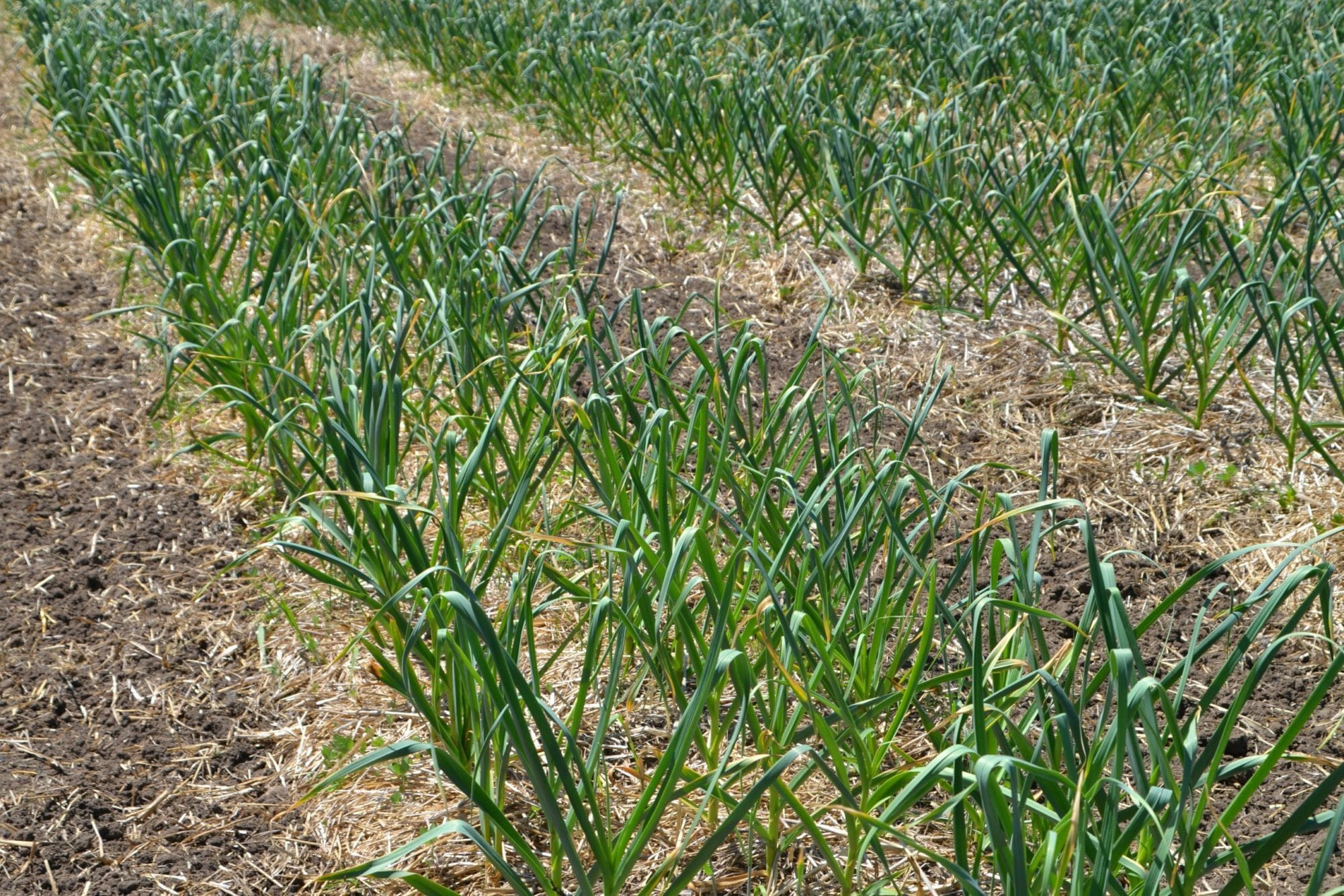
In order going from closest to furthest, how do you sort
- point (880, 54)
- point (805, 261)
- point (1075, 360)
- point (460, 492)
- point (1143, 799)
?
1. point (1143, 799)
2. point (460, 492)
3. point (1075, 360)
4. point (805, 261)
5. point (880, 54)

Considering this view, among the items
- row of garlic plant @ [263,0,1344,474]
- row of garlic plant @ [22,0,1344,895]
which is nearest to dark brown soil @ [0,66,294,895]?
row of garlic plant @ [22,0,1344,895]

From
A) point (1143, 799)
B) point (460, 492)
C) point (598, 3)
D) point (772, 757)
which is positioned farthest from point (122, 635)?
point (598, 3)

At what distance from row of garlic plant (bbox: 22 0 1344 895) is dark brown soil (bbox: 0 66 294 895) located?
0.23 metres

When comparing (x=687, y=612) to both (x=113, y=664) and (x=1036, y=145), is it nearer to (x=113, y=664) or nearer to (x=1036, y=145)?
(x=113, y=664)

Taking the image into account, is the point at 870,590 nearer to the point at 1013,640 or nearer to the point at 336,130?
the point at 1013,640

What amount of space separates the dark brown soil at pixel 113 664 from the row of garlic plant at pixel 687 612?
8.9 inches

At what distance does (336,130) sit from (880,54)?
99.0 inches

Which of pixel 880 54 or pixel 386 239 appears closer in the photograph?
pixel 386 239

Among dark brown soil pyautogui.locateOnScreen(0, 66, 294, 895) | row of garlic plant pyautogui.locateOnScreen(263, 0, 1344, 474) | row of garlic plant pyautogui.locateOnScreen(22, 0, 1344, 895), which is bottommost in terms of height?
dark brown soil pyautogui.locateOnScreen(0, 66, 294, 895)

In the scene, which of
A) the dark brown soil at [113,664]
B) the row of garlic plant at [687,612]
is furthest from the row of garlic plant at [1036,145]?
the dark brown soil at [113,664]

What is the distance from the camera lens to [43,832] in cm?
173

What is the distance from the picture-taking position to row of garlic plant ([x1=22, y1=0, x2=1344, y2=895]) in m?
1.26

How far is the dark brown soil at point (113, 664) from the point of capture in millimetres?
1714

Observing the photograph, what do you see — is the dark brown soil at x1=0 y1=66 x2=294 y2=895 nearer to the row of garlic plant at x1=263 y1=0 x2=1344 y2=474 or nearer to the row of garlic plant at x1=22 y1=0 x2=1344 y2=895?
the row of garlic plant at x1=22 y1=0 x2=1344 y2=895
